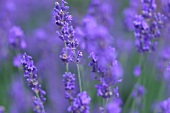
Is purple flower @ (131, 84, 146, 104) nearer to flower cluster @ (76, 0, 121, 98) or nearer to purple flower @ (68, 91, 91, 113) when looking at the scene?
flower cluster @ (76, 0, 121, 98)

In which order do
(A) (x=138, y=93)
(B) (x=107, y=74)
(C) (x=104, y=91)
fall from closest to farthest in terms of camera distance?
1. (B) (x=107, y=74)
2. (C) (x=104, y=91)
3. (A) (x=138, y=93)

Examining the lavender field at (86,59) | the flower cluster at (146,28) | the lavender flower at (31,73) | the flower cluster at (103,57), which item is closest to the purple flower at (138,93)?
the lavender field at (86,59)

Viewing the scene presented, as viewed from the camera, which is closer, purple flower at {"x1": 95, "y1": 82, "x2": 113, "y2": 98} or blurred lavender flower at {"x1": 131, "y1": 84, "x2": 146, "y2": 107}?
purple flower at {"x1": 95, "y1": 82, "x2": 113, "y2": 98}

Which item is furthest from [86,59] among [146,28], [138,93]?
[146,28]

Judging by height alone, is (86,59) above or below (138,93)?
above

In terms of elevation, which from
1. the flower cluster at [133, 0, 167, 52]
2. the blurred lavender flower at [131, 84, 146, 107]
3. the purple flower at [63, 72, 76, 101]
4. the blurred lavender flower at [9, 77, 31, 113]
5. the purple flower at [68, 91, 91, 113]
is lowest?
the purple flower at [68, 91, 91, 113]

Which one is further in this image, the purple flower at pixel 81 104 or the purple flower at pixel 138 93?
the purple flower at pixel 138 93

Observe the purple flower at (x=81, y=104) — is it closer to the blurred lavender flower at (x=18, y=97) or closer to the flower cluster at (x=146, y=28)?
the flower cluster at (x=146, y=28)

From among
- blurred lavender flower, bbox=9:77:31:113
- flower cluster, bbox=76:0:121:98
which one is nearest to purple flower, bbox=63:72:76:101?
flower cluster, bbox=76:0:121:98

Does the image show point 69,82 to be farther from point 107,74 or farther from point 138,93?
point 138,93
